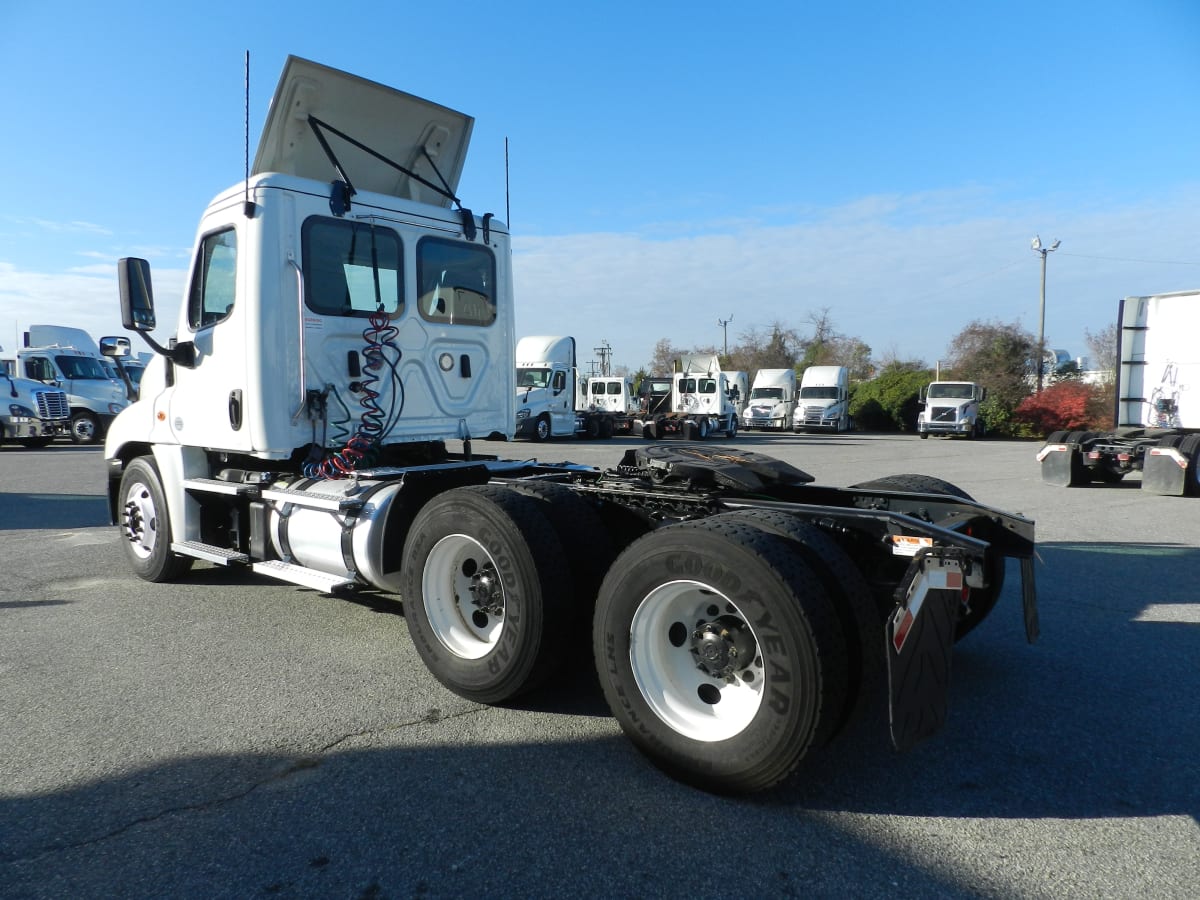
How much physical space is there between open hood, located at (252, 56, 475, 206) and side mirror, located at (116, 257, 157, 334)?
3.34 feet

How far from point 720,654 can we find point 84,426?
25151 millimetres

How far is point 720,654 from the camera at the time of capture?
3264mm

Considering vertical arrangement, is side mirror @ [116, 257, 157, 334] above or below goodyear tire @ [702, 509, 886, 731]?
above

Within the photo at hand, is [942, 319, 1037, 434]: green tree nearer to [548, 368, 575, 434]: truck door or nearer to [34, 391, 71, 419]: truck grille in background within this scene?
[548, 368, 575, 434]: truck door

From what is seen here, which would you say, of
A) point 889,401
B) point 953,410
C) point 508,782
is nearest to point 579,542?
point 508,782

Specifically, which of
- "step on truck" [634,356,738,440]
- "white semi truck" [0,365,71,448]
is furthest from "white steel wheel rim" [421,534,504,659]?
"step on truck" [634,356,738,440]

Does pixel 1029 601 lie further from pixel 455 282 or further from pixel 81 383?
pixel 81 383

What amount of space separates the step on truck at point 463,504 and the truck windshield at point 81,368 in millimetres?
20028

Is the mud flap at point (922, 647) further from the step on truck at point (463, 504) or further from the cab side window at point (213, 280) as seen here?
the cab side window at point (213, 280)

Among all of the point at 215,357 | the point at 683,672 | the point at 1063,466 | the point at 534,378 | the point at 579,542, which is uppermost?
the point at 534,378

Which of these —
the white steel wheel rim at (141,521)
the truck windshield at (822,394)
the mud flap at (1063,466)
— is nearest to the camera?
the white steel wheel rim at (141,521)

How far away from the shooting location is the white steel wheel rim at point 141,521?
6492 mm

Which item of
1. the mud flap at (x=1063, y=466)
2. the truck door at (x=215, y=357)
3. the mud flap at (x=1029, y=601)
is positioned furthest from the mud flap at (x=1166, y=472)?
the truck door at (x=215, y=357)

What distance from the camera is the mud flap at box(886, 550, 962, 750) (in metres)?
2.90
